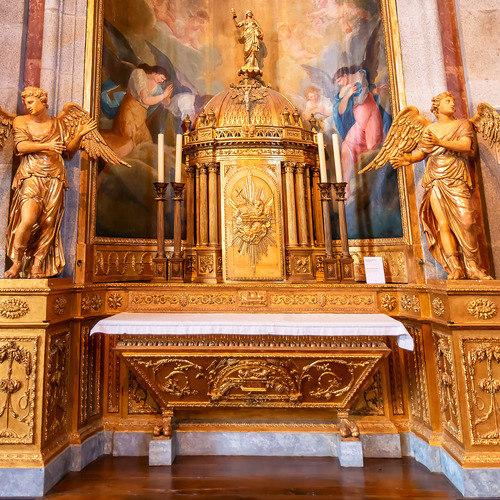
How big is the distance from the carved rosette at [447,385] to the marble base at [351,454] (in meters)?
0.85

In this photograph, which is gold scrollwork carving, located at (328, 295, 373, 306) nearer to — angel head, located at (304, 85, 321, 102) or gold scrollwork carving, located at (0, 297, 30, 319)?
gold scrollwork carving, located at (0, 297, 30, 319)

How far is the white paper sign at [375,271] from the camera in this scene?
4.06m

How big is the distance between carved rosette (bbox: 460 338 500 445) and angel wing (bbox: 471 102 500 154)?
77.2 inches

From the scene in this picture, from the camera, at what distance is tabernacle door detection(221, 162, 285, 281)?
448 cm

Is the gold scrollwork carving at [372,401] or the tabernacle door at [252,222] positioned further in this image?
the tabernacle door at [252,222]

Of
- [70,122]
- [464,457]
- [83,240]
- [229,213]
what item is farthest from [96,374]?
[464,457]

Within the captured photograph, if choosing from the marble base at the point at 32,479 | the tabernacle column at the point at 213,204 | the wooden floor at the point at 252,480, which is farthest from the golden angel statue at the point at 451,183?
the marble base at the point at 32,479

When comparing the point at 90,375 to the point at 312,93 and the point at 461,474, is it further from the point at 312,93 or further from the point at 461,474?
the point at 312,93

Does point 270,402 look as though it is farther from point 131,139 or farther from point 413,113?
point 131,139

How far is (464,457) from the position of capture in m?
3.01

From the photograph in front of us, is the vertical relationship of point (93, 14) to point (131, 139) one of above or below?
above

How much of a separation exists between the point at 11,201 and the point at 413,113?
14.4 feet

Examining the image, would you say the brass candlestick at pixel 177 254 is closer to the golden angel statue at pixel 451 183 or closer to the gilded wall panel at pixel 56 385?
the gilded wall panel at pixel 56 385

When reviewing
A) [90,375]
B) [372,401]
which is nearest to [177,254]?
[90,375]
